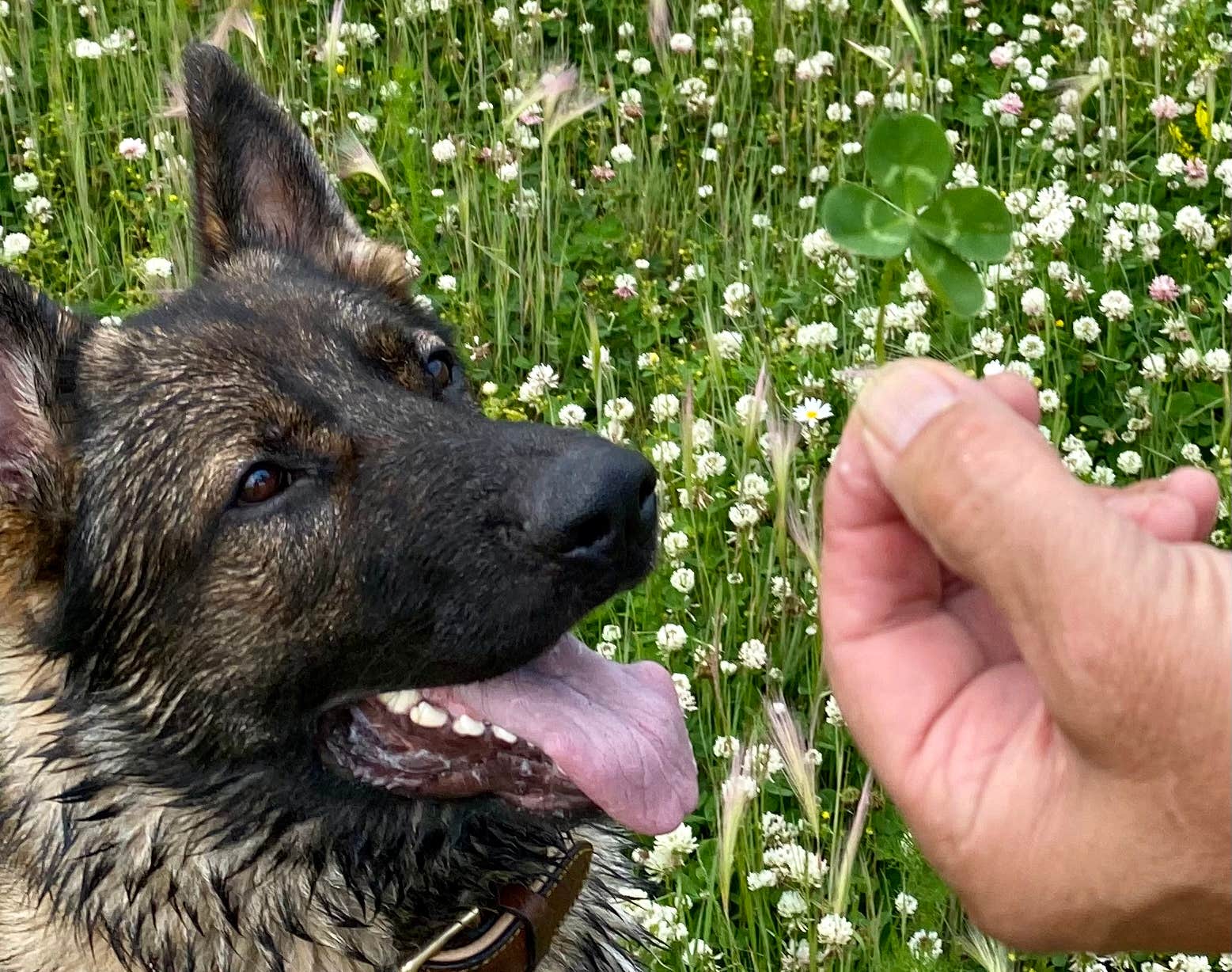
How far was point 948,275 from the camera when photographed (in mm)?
2111

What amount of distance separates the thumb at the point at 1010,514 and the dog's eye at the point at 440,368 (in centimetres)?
165

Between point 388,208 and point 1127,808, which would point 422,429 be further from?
point 388,208

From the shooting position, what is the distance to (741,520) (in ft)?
12.0

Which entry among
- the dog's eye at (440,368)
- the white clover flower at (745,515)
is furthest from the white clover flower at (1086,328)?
the dog's eye at (440,368)

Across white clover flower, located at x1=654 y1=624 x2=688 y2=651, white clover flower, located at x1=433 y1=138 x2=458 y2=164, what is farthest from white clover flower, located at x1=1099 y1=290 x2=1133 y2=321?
white clover flower, located at x1=433 y1=138 x2=458 y2=164

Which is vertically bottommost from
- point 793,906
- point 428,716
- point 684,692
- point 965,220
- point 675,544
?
point 793,906

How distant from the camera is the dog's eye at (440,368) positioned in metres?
3.06

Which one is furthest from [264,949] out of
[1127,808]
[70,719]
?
[1127,808]

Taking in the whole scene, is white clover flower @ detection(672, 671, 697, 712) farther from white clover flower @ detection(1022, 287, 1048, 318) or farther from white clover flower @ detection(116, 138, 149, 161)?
white clover flower @ detection(116, 138, 149, 161)

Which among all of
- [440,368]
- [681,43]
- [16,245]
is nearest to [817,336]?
[440,368]

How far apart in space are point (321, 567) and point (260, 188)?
3.98 feet

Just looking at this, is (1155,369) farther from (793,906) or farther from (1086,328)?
(793,906)

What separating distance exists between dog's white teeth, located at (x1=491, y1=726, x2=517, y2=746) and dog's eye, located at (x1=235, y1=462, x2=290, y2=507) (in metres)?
0.61

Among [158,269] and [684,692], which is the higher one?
[158,269]
